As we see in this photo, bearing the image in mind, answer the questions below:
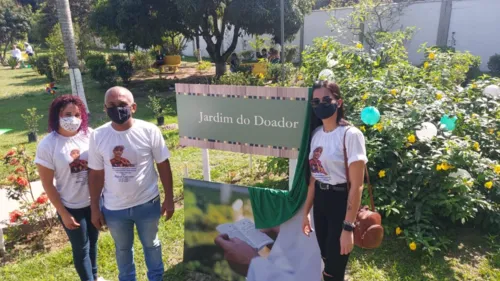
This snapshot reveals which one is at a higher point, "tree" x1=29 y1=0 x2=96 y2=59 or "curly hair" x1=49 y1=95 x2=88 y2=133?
"tree" x1=29 y1=0 x2=96 y2=59

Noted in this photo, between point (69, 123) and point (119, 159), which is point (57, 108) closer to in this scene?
point (69, 123)

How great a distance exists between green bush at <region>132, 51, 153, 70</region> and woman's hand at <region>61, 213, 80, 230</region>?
16561mm

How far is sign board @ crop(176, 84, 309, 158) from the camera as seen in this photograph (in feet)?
8.63

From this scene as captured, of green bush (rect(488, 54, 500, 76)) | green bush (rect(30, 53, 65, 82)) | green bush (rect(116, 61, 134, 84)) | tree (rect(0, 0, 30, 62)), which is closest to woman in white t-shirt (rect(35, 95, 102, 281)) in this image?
green bush (rect(116, 61, 134, 84))

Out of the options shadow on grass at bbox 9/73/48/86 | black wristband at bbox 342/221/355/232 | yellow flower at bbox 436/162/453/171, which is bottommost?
shadow on grass at bbox 9/73/48/86

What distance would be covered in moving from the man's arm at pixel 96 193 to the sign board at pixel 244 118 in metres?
0.91

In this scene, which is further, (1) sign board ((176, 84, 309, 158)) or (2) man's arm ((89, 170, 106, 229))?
(1) sign board ((176, 84, 309, 158))

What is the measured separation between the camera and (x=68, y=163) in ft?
7.63

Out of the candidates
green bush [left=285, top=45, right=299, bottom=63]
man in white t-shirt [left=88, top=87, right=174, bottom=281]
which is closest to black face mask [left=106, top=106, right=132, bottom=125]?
man in white t-shirt [left=88, top=87, right=174, bottom=281]

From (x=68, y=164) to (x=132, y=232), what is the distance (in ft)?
2.06

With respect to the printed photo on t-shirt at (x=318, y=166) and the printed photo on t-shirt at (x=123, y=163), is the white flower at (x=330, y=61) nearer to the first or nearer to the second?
the printed photo on t-shirt at (x=318, y=166)

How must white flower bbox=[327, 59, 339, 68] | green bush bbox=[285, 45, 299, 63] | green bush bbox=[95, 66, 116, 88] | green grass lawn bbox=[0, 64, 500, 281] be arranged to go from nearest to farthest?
green grass lawn bbox=[0, 64, 500, 281] < white flower bbox=[327, 59, 339, 68] < green bush bbox=[95, 66, 116, 88] < green bush bbox=[285, 45, 299, 63]

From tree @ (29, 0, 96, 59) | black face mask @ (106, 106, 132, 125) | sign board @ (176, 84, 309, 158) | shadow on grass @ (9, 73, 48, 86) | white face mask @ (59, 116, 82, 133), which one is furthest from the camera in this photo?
tree @ (29, 0, 96, 59)

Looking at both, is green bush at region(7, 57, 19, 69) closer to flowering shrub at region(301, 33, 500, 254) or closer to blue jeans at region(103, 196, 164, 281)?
flowering shrub at region(301, 33, 500, 254)
